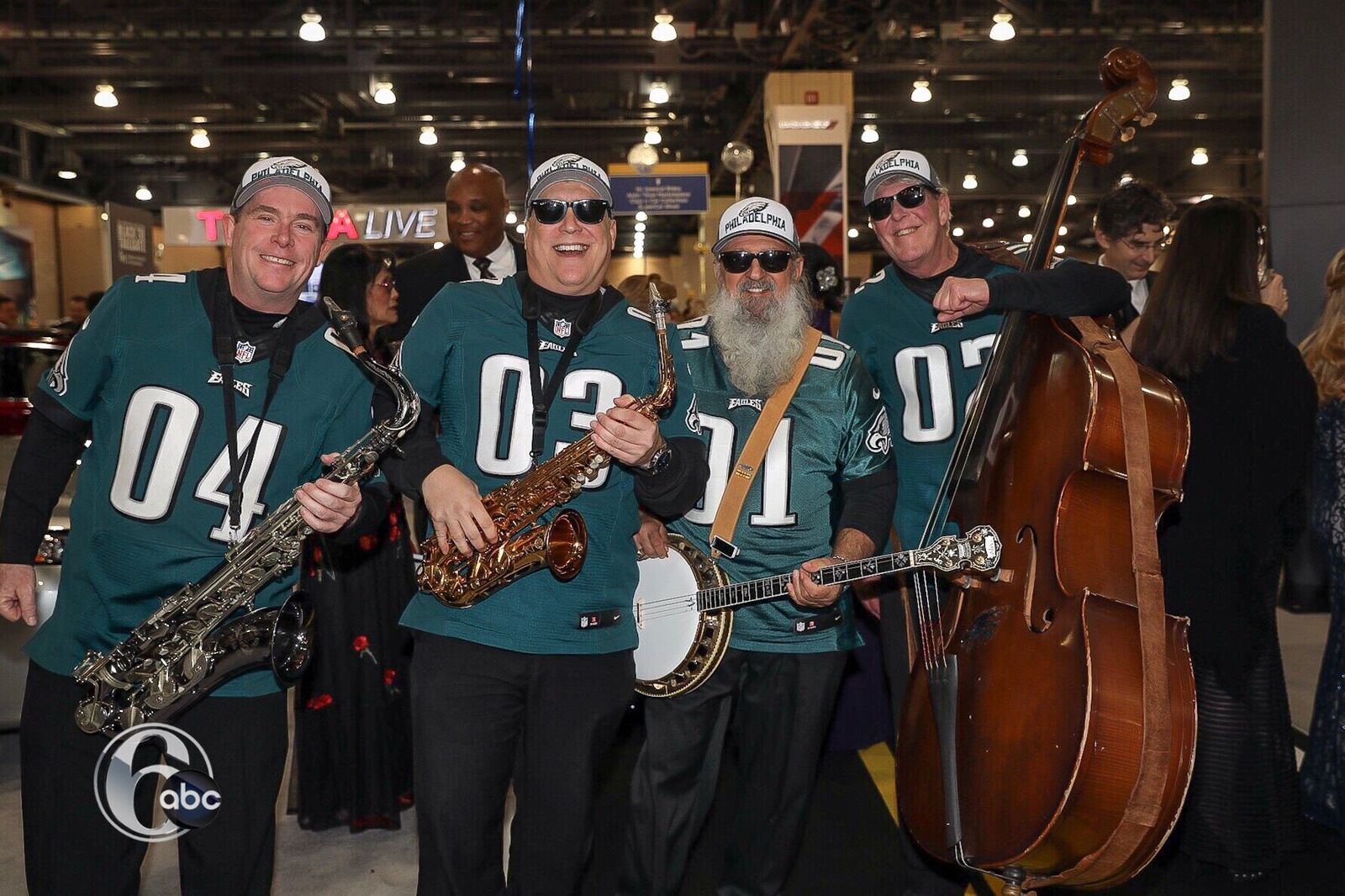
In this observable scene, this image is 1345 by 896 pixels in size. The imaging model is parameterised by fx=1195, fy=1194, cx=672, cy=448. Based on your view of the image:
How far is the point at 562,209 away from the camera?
2934mm

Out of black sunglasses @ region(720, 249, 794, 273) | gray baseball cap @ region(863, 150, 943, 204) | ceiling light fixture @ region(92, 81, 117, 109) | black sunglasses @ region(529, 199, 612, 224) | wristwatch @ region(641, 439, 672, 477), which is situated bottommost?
wristwatch @ region(641, 439, 672, 477)

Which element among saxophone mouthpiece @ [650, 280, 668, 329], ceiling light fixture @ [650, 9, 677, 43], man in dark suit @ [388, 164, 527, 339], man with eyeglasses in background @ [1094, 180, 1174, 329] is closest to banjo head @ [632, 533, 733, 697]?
saxophone mouthpiece @ [650, 280, 668, 329]

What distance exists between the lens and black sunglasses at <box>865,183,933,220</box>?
3662mm

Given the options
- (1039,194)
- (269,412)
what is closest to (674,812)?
(269,412)

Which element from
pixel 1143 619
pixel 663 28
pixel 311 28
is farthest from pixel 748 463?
pixel 311 28

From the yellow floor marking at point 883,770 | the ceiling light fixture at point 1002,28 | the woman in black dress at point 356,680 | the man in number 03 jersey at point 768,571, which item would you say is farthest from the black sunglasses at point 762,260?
the ceiling light fixture at point 1002,28

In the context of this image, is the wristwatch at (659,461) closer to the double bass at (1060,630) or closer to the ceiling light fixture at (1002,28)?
the double bass at (1060,630)

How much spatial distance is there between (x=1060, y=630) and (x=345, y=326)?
1711 millimetres

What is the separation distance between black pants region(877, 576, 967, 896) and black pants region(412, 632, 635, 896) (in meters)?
1.02

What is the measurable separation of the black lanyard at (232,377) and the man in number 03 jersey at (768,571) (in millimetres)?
1215

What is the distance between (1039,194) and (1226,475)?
24573 mm

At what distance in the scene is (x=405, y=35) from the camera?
1561 centimetres

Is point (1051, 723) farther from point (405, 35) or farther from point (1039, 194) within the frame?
point (1039, 194)

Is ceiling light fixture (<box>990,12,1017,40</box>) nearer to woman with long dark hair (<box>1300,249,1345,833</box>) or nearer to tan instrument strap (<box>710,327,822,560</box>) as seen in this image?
woman with long dark hair (<box>1300,249,1345,833</box>)
